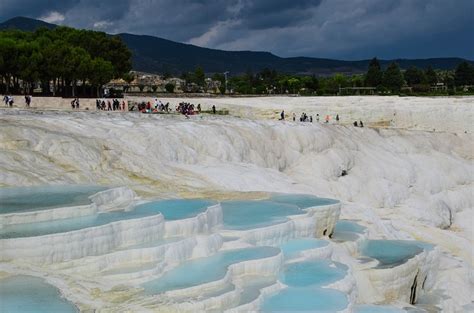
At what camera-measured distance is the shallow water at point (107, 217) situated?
Result: 8.51 metres

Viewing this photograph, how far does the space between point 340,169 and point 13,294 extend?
16932 mm

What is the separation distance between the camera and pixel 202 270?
28.8 ft

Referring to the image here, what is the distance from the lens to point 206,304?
24.7ft

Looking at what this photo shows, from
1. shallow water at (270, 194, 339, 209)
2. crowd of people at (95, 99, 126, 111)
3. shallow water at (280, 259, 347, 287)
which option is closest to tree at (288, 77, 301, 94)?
crowd of people at (95, 99, 126, 111)

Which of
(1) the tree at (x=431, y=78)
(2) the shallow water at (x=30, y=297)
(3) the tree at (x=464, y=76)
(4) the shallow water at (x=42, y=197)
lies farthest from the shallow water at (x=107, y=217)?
(1) the tree at (x=431, y=78)

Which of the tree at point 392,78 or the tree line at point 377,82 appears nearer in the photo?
the tree line at point 377,82

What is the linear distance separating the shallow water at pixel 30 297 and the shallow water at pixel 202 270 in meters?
1.21

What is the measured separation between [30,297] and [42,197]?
390 cm

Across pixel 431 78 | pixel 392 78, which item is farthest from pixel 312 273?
pixel 431 78

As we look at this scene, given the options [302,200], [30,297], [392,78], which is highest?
[392,78]

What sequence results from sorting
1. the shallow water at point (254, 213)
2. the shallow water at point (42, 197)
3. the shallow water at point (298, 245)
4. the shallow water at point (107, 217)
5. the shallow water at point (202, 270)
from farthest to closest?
the shallow water at point (254, 213) < the shallow water at point (298, 245) < the shallow water at point (42, 197) < the shallow water at point (107, 217) < the shallow water at point (202, 270)

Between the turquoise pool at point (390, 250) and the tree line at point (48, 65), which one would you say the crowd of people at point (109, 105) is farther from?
the turquoise pool at point (390, 250)

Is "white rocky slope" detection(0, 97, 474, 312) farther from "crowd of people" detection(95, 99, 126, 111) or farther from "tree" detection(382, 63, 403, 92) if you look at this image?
"tree" detection(382, 63, 403, 92)

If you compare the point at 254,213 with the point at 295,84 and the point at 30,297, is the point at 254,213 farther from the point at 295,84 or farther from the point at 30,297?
the point at 295,84
